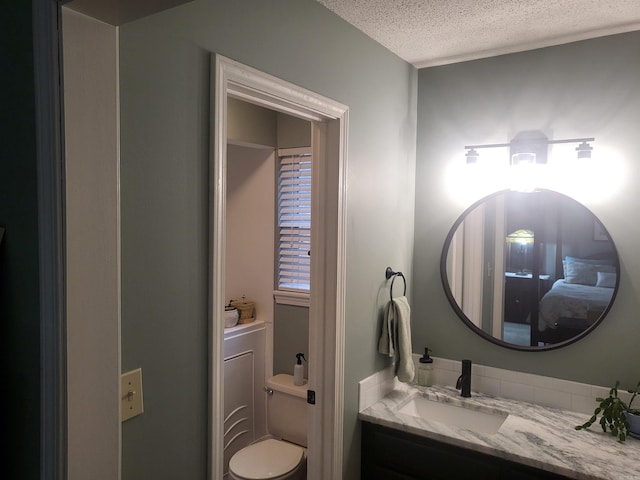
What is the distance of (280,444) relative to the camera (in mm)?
2719

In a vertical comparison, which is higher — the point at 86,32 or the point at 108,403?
the point at 86,32

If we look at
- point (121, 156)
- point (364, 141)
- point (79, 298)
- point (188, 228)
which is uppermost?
point (364, 141)

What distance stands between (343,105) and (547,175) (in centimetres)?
104

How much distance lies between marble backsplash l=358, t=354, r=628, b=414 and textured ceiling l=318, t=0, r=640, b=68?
156 cm

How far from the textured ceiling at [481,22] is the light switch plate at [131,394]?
146 cm

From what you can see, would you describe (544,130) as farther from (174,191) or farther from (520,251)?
(174,191)

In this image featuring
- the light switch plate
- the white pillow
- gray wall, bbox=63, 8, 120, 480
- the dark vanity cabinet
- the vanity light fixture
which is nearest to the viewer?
gray wall, bbox=63, 8, 120, 480

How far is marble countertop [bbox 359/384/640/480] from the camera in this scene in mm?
1682

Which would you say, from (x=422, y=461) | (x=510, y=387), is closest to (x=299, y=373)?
(x=422, y=461)

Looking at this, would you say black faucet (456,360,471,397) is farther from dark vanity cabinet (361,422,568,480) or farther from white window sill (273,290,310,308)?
white window sill (273,290,310,308)

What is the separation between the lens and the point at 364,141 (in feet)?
7.01

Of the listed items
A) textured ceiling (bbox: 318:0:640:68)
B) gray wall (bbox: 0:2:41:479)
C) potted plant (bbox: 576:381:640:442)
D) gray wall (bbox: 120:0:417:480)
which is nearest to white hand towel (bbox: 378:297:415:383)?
potted plant (bbox: 576:381:640:442)

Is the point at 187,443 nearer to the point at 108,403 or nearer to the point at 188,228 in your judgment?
the point at 108,403

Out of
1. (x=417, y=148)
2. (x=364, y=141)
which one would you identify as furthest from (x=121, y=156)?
(x=417, y=148)
